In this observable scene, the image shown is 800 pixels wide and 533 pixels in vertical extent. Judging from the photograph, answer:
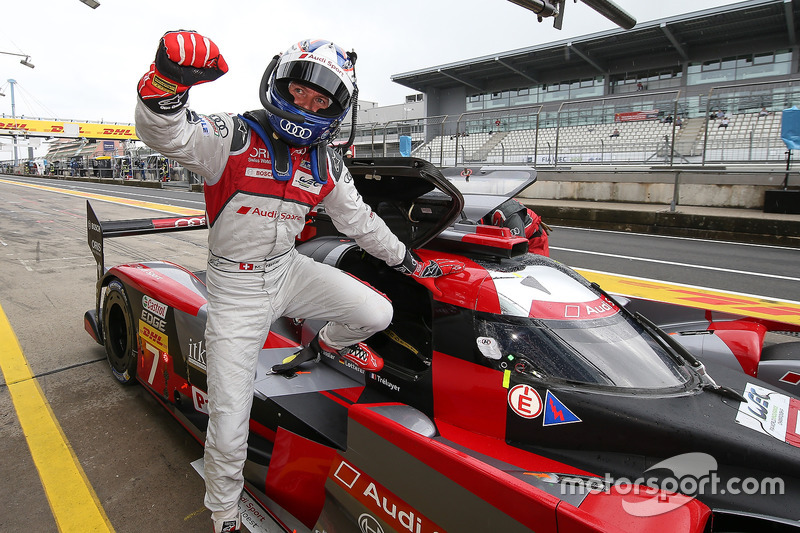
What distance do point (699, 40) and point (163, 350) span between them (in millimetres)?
32376

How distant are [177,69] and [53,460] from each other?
101 inches

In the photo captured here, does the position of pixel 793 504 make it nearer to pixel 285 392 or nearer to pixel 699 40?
pixel 285 392

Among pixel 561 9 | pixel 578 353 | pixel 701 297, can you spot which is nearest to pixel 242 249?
pixel 578 353

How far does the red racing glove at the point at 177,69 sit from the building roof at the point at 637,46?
29.3 meters

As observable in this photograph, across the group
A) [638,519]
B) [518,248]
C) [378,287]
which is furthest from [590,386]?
[378,287]

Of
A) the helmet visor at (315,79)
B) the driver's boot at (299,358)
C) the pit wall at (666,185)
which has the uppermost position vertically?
the pit wall at (666,185)

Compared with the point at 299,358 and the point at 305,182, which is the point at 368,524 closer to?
the point at 299,358

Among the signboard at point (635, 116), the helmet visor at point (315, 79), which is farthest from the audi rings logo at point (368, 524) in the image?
the signboard at point (635, 116)

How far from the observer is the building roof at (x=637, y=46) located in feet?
78.1

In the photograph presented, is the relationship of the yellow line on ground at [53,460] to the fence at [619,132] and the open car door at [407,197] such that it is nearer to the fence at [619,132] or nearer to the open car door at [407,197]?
the open car door at [407,197]

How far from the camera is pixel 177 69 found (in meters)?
1.59

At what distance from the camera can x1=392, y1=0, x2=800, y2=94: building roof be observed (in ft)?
78.1

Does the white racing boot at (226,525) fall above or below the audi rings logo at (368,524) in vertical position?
below

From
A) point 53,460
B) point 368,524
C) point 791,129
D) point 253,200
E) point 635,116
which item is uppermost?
point 635,116
